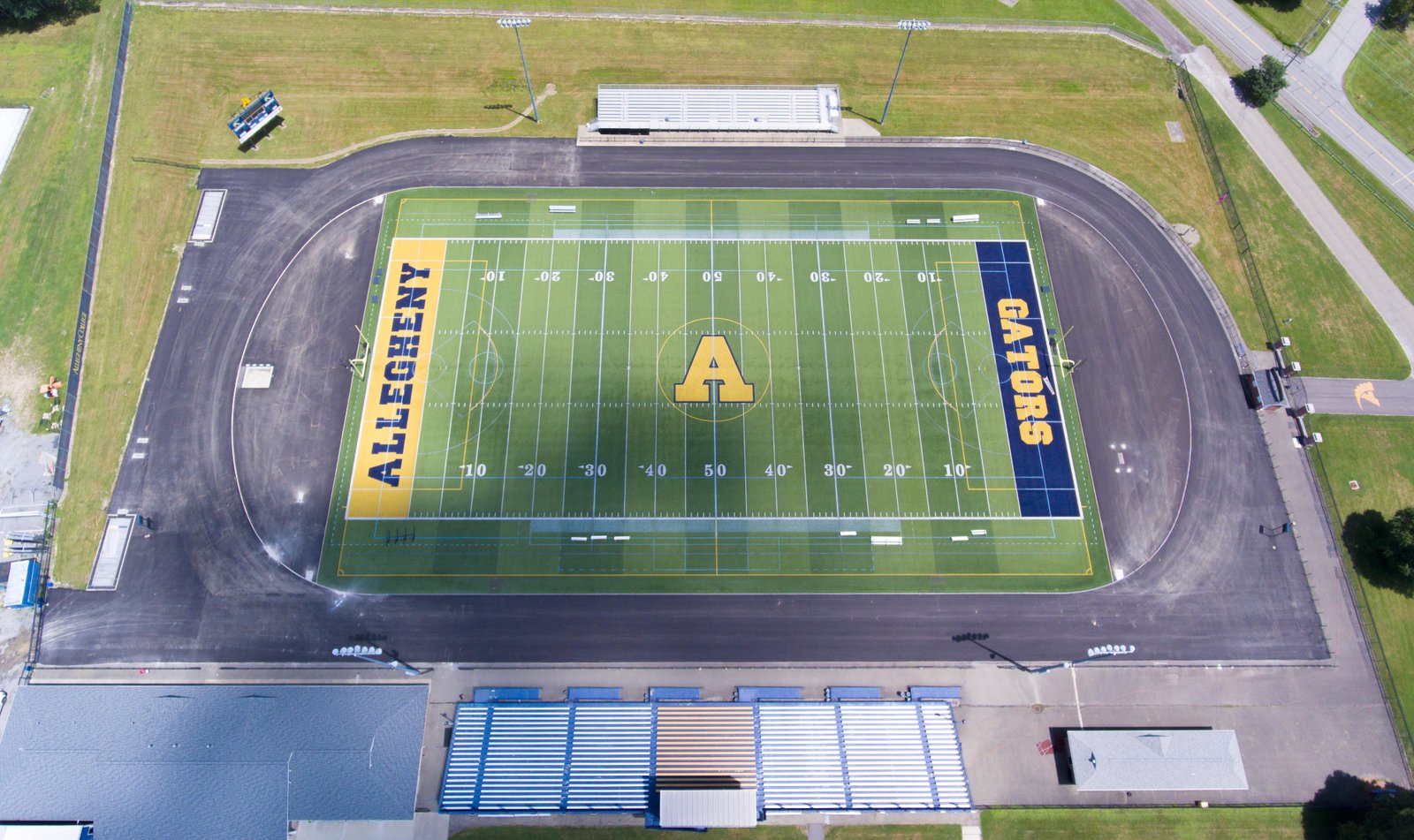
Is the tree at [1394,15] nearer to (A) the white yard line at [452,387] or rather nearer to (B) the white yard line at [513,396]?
(B) the white yard line at [513,396]

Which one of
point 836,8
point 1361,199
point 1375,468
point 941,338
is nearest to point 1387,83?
point 1361,199

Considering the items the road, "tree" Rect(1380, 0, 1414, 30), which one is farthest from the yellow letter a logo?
"tree" Rect(1380, 0, 1414, 30)

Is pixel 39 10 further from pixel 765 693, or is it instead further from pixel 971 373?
pixel 971 373

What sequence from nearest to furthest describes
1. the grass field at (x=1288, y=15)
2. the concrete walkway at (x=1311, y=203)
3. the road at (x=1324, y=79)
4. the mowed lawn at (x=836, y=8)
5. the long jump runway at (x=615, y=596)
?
the long jump runway at (x=615, y=596), the concrete walkway at (x=1311, y=203), the road at (x=1324, y=79), the mowed lawn at (x=836, y=8), the grass field at (x=1288, y=15)

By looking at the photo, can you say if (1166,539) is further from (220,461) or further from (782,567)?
(220,461)

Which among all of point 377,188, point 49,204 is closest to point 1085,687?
point 377,188

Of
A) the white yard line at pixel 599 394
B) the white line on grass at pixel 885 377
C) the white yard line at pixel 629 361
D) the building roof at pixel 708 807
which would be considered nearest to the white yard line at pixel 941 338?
the white line on grass at pixel 885 377
